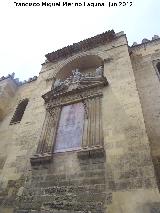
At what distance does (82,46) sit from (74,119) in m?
5.17

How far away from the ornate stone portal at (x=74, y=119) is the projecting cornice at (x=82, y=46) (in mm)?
2480

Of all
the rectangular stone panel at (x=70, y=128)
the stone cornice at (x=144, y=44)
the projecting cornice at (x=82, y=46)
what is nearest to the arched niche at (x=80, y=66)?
the projecting cornice at (x=82, y=46)

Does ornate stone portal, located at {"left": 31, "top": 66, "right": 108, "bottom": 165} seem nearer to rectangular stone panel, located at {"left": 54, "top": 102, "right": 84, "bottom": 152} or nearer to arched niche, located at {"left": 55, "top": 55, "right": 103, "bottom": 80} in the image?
rectangular stone panel, located at {"left": 54, "top": 102, "right": 84, "bottom": 152}

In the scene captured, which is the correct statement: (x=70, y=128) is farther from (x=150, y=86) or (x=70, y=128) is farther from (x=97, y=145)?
(x=150, y=86)

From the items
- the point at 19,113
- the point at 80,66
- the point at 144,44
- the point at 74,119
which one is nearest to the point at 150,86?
the point at 74,119

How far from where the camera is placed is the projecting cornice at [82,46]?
451 inches

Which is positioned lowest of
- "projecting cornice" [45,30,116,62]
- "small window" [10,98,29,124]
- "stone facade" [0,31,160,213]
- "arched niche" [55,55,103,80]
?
"stone facade" [0,31,160,213]

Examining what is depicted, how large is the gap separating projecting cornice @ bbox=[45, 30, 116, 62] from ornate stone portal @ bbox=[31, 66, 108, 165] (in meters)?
2.48

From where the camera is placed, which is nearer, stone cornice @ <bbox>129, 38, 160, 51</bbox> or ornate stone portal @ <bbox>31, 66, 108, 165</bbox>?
ornate stone portal @ <bbox>31, 66, 108, 165</bbox>

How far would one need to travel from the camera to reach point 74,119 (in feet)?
26.1

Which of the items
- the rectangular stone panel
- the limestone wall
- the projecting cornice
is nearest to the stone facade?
the limestone wall

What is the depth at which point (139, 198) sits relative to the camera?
4.89 m

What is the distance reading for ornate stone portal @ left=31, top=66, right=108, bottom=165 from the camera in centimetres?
685

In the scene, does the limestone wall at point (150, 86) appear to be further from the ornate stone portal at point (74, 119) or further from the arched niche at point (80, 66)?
the arched niche at point (80, 66)
